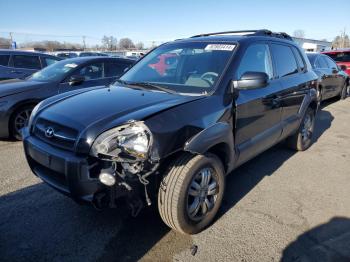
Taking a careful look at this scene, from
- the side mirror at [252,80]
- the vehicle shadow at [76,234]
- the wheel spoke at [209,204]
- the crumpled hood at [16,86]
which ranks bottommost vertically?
the vehicle shadow at [76,234]

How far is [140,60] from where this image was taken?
13.5 ft

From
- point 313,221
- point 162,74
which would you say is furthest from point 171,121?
point 313,221

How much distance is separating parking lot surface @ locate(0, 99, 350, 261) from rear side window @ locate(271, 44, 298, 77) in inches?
55.8

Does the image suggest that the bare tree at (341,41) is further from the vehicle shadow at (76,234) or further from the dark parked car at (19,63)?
A: the vehicle shadow at (76,234)

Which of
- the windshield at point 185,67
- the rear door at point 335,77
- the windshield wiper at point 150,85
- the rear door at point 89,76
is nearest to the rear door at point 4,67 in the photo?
the rear door at point 89,76

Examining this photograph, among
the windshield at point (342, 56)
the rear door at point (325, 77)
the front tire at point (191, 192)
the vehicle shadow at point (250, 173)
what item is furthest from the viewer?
the windshield at point (342, 56)

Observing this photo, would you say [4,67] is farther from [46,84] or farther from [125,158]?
[125,158]

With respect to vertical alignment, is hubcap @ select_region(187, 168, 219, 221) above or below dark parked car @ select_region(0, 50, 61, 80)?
below

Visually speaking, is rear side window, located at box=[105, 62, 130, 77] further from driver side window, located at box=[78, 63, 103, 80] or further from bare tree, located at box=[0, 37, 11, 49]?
bare tree, located at box=[0, 37, 11, 49]

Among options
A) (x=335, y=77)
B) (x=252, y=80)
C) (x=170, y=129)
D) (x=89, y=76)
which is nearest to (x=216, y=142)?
(x=170, y=129)

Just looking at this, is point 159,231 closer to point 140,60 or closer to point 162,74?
point 162,74

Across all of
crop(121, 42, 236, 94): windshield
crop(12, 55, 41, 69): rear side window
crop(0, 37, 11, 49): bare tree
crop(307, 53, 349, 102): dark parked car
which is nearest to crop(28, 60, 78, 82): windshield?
crop(12, 55, 41, 69): rear side window

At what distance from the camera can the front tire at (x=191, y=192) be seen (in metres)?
2.48

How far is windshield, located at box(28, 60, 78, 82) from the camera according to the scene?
591 cm
